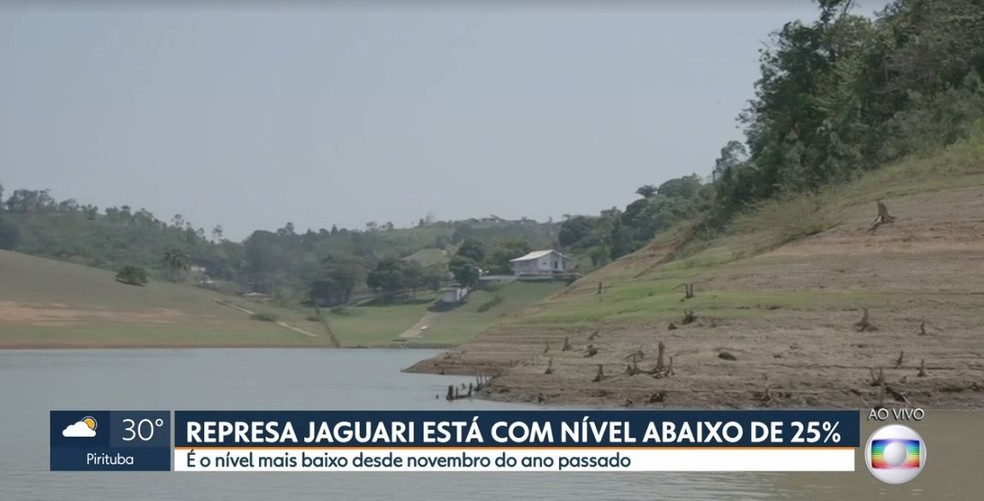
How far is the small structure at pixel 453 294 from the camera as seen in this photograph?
166250 mm

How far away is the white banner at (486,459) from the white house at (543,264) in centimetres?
15364

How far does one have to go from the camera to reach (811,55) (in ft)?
272

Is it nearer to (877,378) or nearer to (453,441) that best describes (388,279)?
(877,378)

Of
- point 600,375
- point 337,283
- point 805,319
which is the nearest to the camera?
point 600,375

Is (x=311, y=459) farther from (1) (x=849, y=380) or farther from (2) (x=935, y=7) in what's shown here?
(2) (x=935, y=7)

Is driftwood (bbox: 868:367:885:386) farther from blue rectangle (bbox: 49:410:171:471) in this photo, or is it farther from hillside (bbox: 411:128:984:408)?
blue rectangle (bbox: 49:410:171:471)

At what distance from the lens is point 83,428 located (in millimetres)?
23625

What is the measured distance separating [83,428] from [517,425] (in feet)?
21.8

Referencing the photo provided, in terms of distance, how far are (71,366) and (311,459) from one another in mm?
61784

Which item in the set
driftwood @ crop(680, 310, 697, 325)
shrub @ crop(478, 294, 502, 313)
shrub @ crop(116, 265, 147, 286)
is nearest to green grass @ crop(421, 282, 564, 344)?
shrub @ crop(478, 294, 502, 313)

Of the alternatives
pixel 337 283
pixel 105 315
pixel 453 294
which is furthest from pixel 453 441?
pixel 337 283

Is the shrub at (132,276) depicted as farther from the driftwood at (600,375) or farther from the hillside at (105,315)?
the driftwood at (600,375)

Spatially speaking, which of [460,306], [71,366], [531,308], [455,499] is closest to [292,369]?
[71,366]

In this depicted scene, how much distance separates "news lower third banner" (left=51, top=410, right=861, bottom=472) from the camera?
21922mm
